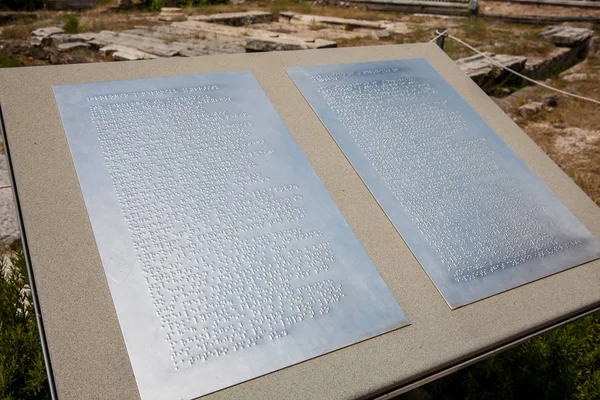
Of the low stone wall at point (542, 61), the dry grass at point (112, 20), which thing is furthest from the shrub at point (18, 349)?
the dry grass at point (112, 20)

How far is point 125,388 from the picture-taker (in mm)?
1695

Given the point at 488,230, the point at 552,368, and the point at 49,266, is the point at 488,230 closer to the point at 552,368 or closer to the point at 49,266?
the point at 552,368

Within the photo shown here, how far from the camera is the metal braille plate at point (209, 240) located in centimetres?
183

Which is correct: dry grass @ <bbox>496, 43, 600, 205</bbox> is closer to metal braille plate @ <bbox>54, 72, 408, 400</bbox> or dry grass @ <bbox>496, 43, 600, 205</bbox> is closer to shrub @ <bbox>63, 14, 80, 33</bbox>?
metal braille plate @ <bbox>54, 72, 408, 400</bbox>

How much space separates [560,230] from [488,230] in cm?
44

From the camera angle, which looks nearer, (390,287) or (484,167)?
(390,287)

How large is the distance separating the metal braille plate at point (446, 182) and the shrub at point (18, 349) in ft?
6.22

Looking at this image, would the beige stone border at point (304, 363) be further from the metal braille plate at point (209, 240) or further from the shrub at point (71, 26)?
the shrub at point (71, 26)

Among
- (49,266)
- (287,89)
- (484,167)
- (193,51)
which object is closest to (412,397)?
(484,167)

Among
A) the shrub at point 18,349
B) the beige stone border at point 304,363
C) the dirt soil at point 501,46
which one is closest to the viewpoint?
the beige stone border at point 304,363

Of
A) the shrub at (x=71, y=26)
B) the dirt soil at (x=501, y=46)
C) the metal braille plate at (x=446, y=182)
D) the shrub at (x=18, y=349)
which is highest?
the metal braille plate at (x=446, y=182)

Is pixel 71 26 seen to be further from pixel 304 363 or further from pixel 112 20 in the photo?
pixel 304 363

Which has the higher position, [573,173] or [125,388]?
[125,388]

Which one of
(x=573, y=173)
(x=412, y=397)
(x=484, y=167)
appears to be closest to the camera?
(x=484, y=167)
